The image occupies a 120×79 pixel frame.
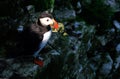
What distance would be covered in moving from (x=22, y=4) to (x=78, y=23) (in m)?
1.41

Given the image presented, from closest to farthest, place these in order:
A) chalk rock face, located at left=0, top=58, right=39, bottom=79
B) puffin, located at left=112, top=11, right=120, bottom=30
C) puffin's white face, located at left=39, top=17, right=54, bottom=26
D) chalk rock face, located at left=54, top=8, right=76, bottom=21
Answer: chalk rock face, located at left=0, top=58, right=39, bottom=79, puffin's white face, located at left=39, top=17, right=54, bottom=26, chalk rock face, located at left=54, top=8, right=76, bottom=21, puffin, located at left=112, top=11, right=120, bottom=30

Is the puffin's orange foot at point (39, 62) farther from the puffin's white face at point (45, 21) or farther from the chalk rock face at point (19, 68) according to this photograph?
the puffin's white face at point (45, 21)

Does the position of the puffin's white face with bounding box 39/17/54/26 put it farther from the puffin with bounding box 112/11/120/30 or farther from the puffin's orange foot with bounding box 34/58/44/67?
the puffin with bounding box 112/11/120/30

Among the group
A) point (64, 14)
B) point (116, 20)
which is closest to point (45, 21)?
point (64, 14)

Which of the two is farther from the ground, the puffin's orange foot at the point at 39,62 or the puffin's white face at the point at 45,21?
the puffin's white face at the point at 45,21

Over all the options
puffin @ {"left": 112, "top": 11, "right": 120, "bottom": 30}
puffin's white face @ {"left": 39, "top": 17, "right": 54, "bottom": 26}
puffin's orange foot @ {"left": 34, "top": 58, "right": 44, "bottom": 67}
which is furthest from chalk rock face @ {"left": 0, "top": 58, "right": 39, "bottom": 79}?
puffin @ {"left": 112, "top": 11, "right": 120, "bottom": 30}

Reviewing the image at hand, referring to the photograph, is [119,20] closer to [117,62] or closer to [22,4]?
[117,62]

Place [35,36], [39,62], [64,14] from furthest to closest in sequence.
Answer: [64,14] → [39,62] → [35,36]

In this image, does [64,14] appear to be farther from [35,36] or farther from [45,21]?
[35,36]

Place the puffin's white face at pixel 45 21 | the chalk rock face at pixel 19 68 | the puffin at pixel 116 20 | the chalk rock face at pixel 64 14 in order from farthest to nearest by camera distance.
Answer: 1. the puffin at pixel 116 20
2. the chalk rock face at pixel 64 14
3. the puffin's white face at pixel 45 21
4. the chalk rock face at pixel 19 68

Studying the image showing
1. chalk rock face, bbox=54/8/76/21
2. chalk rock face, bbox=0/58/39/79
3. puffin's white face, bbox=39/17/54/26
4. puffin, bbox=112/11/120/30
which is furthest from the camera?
puffin, bbox=112/11/120/30

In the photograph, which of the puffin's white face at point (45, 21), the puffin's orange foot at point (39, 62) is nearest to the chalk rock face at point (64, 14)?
the puffin's white face at point (45, 21)

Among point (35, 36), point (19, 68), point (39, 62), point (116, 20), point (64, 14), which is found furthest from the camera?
point (116, 20)

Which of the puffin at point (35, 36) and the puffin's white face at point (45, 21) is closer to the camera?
the puffin at point (35, 36)
